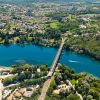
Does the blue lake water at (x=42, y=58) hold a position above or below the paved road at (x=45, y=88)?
below

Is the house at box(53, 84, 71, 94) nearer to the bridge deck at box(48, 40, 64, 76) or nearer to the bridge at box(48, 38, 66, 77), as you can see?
the bridge at box(48, 38, 66, 77)

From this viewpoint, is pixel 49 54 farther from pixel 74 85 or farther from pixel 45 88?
pixel 45 88

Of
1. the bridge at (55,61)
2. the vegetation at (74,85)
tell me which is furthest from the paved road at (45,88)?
the bridge at (55,61)

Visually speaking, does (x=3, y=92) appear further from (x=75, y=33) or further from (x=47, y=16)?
(x=47, y=16)

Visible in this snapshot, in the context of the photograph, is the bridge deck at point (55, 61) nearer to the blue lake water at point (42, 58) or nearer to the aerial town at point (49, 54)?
the aerial town at point (49, 54)

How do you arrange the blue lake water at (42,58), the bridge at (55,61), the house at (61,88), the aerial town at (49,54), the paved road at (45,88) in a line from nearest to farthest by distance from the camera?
the paved road at (45,88), the house at (61,88), the aerial town at (49,54), the bridge at (55,61), the blue lake water at (42,58)

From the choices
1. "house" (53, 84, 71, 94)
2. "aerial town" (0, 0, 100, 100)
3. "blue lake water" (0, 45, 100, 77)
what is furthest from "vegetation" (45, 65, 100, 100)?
"blue lake water" (0, 45, 100, 77)

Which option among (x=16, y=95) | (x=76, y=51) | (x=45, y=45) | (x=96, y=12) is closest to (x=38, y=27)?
(x=45, y=45)

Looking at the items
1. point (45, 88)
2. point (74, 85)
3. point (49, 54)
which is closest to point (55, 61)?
A: point (49, 54)
